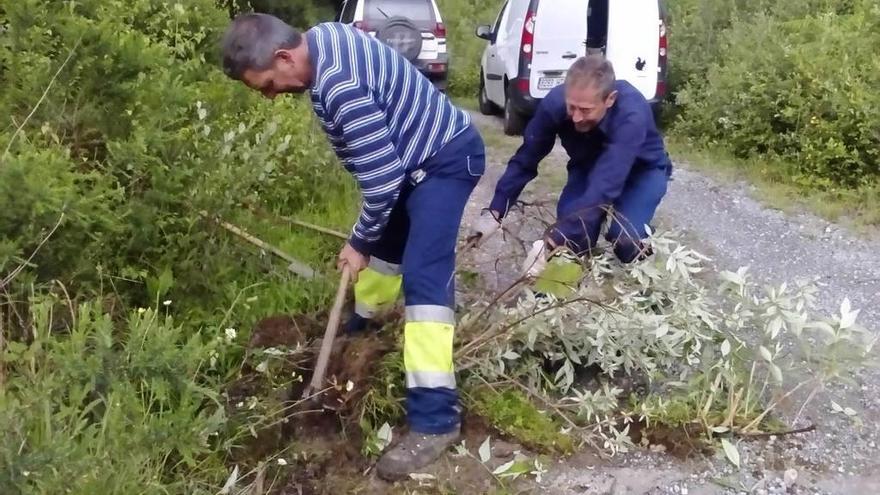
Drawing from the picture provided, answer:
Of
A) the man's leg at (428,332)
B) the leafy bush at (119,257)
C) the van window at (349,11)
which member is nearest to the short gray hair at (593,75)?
the man's leg at (428,332)

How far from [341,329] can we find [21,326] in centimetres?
126

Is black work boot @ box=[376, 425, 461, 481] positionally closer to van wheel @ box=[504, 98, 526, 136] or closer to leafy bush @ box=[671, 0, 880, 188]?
leafy bush @ box=[671, 0, 880, 188]

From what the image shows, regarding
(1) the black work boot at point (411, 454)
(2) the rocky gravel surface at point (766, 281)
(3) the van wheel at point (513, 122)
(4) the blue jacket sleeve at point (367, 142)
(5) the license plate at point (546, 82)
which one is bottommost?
(3) the van wheel at point (513, 122)

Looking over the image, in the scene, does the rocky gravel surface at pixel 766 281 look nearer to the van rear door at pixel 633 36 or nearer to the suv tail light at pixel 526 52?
the suv tail light at pixel 526 52

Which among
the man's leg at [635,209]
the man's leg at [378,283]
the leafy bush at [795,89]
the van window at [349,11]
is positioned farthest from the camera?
the van window at [349,11]

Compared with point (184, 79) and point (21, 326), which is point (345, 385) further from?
point (184, 79)

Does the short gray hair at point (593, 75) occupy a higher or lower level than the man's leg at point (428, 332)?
higher

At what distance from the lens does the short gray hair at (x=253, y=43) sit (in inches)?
110

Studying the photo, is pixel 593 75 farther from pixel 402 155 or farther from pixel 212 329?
pixel 212 329

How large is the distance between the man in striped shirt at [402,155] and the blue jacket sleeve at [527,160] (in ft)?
2.57

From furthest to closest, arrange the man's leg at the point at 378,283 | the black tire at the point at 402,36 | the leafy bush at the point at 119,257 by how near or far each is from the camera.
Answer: the black tire at the point at 402,36, the man's leg at the point at 378,283, the leafy bush at the point at 119,257

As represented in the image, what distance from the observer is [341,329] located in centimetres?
384

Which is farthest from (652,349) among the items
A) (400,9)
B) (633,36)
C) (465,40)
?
(465,40)

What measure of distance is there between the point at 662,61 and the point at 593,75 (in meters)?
5.48
